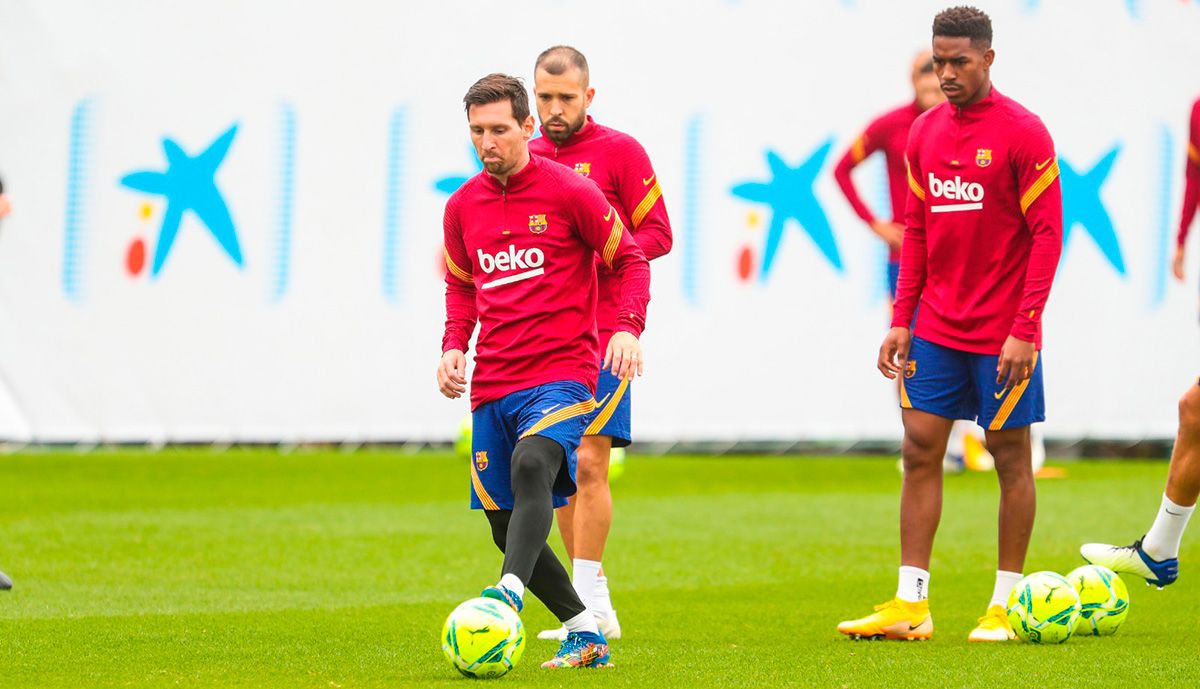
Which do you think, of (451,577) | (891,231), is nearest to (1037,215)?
(451,577)

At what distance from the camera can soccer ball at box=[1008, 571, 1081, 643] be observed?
6.00 meters

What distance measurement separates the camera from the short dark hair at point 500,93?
5395 millimetres

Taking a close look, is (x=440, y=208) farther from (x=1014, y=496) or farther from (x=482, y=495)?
(x=482, y=495)

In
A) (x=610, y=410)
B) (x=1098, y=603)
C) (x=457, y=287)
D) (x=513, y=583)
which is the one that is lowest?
(x=1098, y=603)

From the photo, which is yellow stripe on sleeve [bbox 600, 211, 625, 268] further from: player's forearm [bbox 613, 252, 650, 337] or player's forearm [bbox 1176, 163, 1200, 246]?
player's forearm [bbox 1176, 163, 1200, 246]

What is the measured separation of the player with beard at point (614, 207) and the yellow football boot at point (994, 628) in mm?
1311

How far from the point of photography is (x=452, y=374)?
552 cm

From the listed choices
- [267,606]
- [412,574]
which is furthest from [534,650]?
[412,574]

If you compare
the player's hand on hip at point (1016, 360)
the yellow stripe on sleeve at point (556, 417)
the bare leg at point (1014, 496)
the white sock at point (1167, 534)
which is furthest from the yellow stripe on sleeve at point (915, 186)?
the yellow stripe on sleeve at point (556, 417)

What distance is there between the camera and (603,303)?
639 centimetres

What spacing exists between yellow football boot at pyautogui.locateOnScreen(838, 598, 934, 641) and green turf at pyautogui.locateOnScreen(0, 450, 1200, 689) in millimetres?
78

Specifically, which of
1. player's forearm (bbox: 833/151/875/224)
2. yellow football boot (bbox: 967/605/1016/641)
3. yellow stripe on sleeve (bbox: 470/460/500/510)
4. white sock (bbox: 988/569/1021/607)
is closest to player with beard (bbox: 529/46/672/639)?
yellow stripe on sleeve (bbox: 470/460/500/510)

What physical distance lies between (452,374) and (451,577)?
274cm

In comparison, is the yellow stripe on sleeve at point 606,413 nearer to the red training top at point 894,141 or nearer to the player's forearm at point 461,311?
the player's forearm at point 461,311
